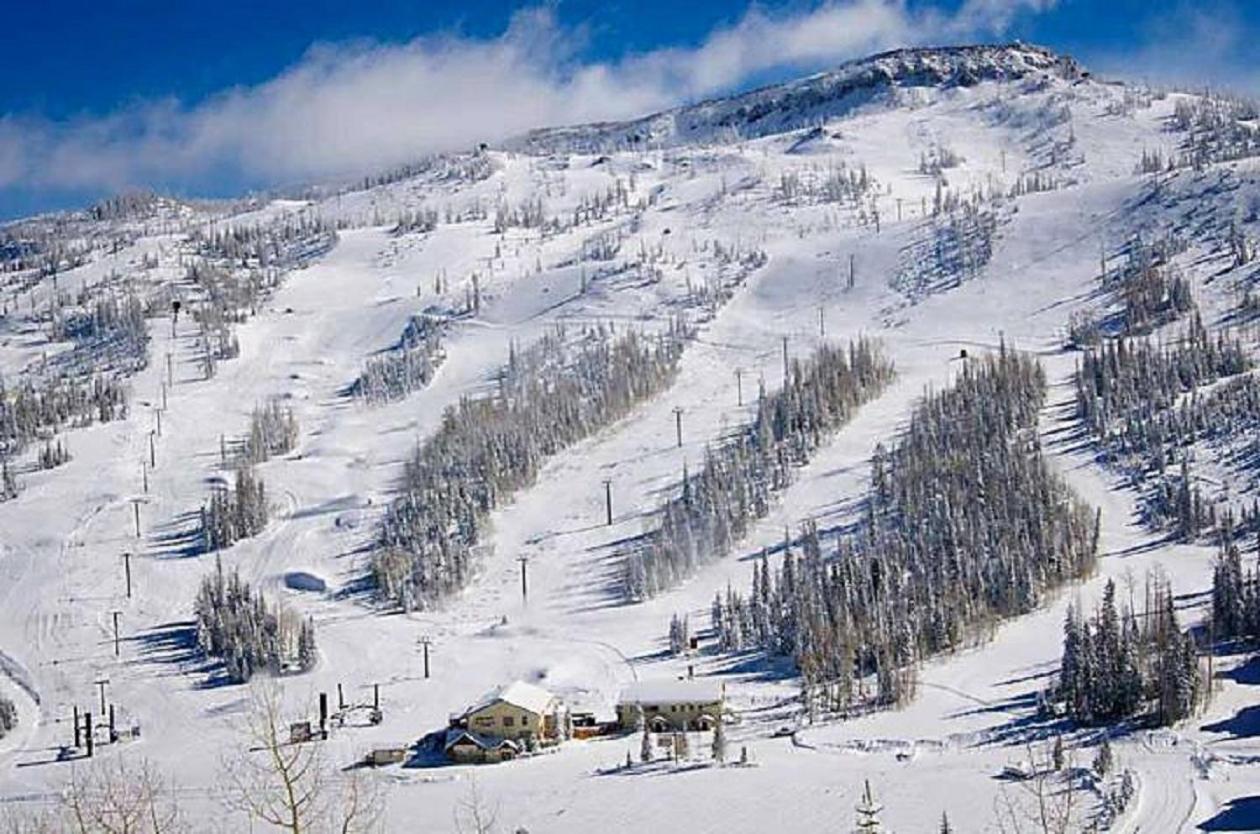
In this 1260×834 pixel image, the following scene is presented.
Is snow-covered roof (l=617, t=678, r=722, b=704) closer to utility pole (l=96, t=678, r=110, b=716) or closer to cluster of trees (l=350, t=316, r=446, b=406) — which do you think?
utility pole (l=96, t=678, r=110, b=716)

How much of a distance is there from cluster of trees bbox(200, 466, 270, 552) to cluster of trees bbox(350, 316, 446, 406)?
33.7 m

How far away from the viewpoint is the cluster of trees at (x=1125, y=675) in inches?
1918

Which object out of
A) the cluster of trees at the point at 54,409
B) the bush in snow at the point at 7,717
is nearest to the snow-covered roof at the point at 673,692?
the bush in snow at the point at 7,717

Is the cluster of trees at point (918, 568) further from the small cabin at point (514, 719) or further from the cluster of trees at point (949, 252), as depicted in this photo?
the cluster of trees at point (949, 252)

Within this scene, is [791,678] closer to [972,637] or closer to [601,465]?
[972,637]

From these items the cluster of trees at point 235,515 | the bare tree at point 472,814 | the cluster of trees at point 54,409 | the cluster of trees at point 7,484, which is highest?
the cluster of trees at point 54,409

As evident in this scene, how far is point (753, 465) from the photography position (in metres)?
99.9

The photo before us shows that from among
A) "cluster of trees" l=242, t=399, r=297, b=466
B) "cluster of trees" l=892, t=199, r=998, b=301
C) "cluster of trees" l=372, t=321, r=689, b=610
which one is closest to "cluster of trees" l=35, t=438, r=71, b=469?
"cluster of trees" l=242, t=399, r=297, b=466

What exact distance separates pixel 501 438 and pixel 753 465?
21868 mm

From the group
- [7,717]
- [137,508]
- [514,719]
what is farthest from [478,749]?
[137,508]

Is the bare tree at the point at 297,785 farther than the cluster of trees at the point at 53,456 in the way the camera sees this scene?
No

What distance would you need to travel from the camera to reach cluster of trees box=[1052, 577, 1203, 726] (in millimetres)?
48719

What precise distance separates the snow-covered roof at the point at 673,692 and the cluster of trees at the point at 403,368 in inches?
3258

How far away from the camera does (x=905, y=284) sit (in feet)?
508
